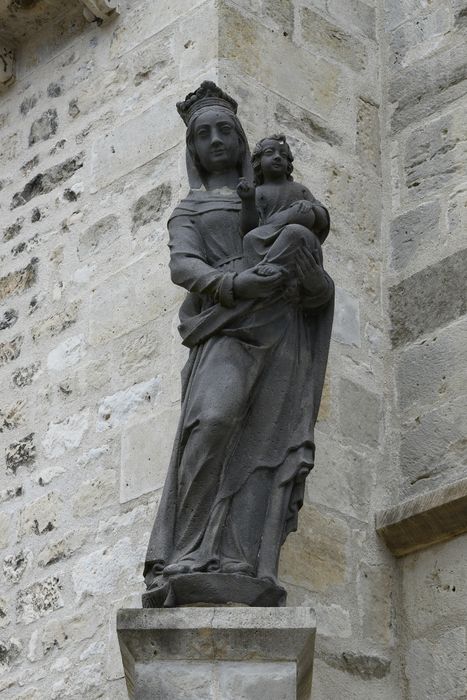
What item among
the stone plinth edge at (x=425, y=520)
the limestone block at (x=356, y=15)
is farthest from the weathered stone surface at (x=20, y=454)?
the limestone block at (x=356, y=15)

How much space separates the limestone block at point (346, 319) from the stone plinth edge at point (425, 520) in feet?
1.99

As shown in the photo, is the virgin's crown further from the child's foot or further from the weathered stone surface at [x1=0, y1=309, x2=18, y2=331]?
the weathered stone surface at [x1=0, y1=309, x2=18, y2=331]

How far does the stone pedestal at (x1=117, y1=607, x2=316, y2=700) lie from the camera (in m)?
4.49

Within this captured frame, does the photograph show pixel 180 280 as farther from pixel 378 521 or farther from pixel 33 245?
pixel 33 245

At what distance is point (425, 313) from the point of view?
6.03 metres

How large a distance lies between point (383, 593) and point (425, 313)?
38.7 inches

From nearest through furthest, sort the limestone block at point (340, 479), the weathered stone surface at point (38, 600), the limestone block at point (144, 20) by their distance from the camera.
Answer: the limestone block at point (340, 479) < the weathered stone surface at point (38, 600) < the limestone block at point (144, 20)

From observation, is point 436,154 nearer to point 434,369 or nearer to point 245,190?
point 434,369

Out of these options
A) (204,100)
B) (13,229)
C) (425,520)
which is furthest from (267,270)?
(13,229)

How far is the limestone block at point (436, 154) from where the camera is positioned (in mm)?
6211

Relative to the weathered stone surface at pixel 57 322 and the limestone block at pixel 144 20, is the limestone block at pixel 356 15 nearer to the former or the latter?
the limestone block at pixel 144 20

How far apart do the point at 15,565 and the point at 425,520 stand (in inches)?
53.6

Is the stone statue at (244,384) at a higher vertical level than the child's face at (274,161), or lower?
lower

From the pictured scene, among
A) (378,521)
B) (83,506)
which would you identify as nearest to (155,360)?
(83,506)
